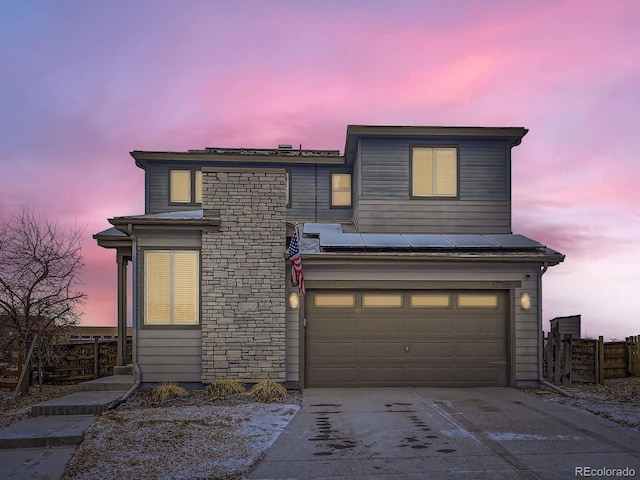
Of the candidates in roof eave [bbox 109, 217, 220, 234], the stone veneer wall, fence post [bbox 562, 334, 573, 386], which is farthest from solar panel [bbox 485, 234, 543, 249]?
roof eave [bbox 109, 217, 220, 234]

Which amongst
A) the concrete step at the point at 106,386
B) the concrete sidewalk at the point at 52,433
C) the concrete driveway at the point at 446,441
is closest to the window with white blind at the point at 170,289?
the concrete step at the point at 106,386

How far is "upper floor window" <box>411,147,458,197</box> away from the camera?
15.6m

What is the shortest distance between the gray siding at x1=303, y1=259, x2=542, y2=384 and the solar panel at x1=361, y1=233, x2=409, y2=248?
56 cm

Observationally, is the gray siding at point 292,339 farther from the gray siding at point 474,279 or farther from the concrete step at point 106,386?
the concrete step at point 106,386

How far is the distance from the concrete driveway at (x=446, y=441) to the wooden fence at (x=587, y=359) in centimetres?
269

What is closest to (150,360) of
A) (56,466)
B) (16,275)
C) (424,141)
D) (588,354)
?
(16,275)

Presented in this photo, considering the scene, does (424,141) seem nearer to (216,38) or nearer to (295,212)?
(295,212)

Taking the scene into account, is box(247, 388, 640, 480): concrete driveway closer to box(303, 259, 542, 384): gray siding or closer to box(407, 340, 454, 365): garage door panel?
box(407, 340, 454, 365): garage door panel

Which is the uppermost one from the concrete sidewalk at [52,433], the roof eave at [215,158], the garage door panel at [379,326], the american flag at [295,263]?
the roof eave at [215,158]

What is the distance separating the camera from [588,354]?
14.9 meters

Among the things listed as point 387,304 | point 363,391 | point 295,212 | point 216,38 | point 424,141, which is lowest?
point 363,391

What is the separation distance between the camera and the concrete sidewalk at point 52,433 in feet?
24.3

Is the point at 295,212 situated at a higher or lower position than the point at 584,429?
higher

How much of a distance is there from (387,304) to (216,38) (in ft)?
27.1
